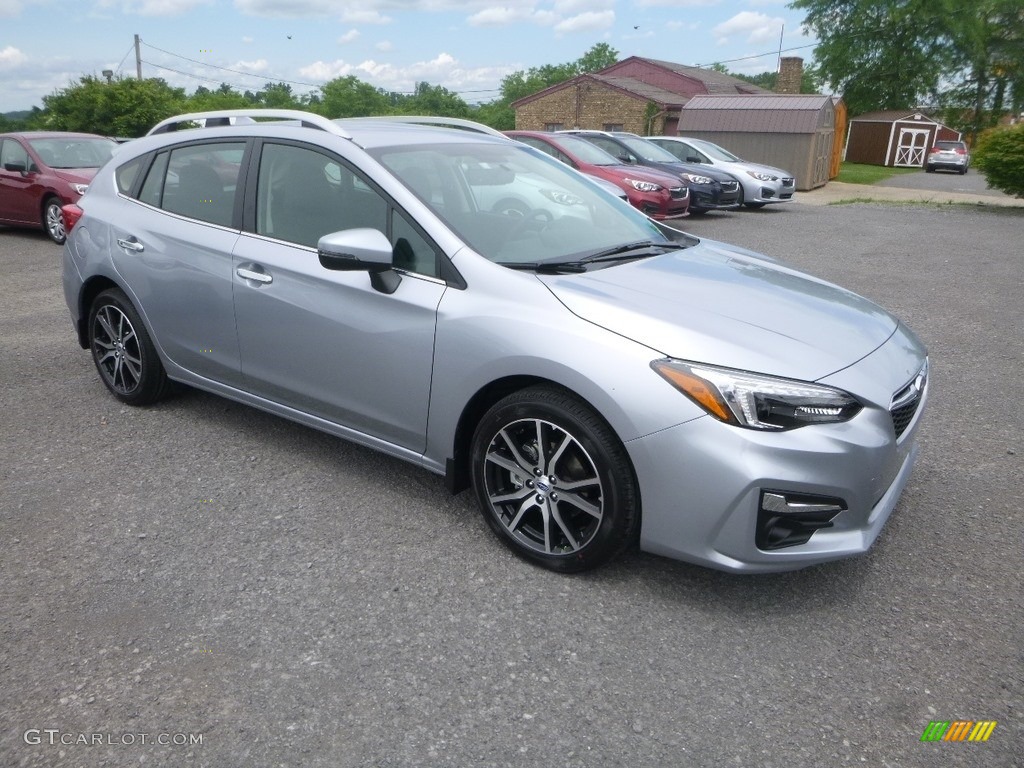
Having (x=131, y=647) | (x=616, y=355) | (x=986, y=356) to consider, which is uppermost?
(x=616, y=355)

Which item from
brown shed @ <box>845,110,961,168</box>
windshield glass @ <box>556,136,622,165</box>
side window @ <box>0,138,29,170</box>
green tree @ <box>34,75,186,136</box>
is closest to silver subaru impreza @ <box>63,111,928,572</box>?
side window @ <box>0,138,29,170</box>

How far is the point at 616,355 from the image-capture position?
296cm

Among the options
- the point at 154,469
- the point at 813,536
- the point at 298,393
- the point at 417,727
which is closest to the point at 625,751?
the point at 417,727

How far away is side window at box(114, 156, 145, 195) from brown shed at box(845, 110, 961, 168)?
179 feet

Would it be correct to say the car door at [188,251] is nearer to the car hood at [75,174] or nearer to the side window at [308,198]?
the side window at [308,198]

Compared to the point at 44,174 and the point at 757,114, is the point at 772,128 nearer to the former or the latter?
the point at 757,114

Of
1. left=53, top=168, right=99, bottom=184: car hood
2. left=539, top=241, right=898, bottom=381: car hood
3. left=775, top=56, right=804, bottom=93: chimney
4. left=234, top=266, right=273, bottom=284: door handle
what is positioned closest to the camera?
left=539, top=241, right=898, bottom=381: car hood

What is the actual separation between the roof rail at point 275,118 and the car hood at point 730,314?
1.44m

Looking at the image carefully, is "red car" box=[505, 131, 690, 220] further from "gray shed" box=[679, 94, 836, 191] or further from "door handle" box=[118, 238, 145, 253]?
"gray shed" box=[679, 94, 836, 191]

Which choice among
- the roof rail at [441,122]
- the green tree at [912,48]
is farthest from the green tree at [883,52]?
the roof rail at [441,122]

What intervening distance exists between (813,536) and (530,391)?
3.68 ft

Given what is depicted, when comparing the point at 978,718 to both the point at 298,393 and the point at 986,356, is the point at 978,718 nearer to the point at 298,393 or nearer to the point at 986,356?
the point at 298,393

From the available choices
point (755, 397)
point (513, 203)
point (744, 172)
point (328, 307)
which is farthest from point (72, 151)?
point (744, 172)

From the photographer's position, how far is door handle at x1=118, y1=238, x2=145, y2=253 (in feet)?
15.1
